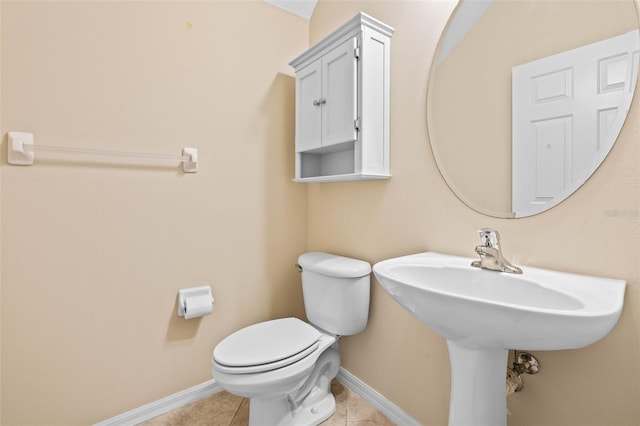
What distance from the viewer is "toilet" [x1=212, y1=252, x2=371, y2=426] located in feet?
3.77

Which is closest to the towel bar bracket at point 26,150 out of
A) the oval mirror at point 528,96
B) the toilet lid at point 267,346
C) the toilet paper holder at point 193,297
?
the toilet paper holder at point 193,297

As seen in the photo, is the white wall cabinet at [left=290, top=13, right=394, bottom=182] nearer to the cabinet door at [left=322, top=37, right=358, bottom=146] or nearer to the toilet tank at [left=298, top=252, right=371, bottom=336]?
the cabinet door at [left=322, top=37, right=358, bottom=146]

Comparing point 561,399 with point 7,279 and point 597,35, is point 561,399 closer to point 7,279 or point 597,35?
point 597,35

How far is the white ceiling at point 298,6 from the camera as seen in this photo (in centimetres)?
179

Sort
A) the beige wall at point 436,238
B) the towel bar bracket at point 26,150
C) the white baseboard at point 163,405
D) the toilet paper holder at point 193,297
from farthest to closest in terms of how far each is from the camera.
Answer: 1. the toilet paper holder at point 193,297
2. the white baseboard at point 163,405
3. the towel bar bracket at point 26,150
4. the beige wall at point 436,238

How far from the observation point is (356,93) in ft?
4.41

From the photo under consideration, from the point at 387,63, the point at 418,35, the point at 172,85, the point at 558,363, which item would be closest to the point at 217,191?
the point at 172,85

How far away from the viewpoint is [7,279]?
116 centimetres

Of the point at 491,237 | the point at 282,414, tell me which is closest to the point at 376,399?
the point at 282,414

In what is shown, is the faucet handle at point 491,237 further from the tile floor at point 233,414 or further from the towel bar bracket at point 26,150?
the towel bar bracket at point 26,150

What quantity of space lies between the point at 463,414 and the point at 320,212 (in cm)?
121

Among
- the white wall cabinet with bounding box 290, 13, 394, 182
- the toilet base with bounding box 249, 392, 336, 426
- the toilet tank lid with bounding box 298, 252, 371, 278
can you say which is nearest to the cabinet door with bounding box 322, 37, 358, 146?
the white wall cabinet with bounding box 290, 13, 394, 182

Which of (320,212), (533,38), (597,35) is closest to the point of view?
(597,35)

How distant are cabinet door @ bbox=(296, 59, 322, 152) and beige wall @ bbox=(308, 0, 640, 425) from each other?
295 mm
